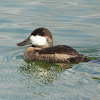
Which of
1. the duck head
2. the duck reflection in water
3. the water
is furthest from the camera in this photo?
the duck head

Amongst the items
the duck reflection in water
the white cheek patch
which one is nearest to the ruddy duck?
the white cheek patch

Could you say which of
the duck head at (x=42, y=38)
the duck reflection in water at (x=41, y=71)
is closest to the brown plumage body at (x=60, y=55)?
the duck reflection in water at (x=41, y=71)

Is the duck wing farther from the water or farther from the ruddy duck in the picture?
the water

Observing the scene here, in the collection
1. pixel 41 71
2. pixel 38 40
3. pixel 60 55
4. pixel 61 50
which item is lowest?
pixel 41 71

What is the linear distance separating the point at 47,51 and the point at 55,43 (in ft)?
6.82

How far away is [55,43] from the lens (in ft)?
32.8

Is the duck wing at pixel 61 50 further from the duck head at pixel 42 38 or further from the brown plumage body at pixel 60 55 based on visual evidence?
the duck head at pixel 42 38

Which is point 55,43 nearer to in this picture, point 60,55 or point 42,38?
point 42,38

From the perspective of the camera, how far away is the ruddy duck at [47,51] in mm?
7730

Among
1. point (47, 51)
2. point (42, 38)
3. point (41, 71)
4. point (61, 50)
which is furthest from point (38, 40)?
point (41, 71)

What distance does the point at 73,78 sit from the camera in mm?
6582

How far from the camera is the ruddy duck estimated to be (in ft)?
25.4

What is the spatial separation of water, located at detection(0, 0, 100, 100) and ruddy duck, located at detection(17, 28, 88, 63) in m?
0.19

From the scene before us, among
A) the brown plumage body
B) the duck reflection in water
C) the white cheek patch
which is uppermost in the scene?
the white cheek patch
